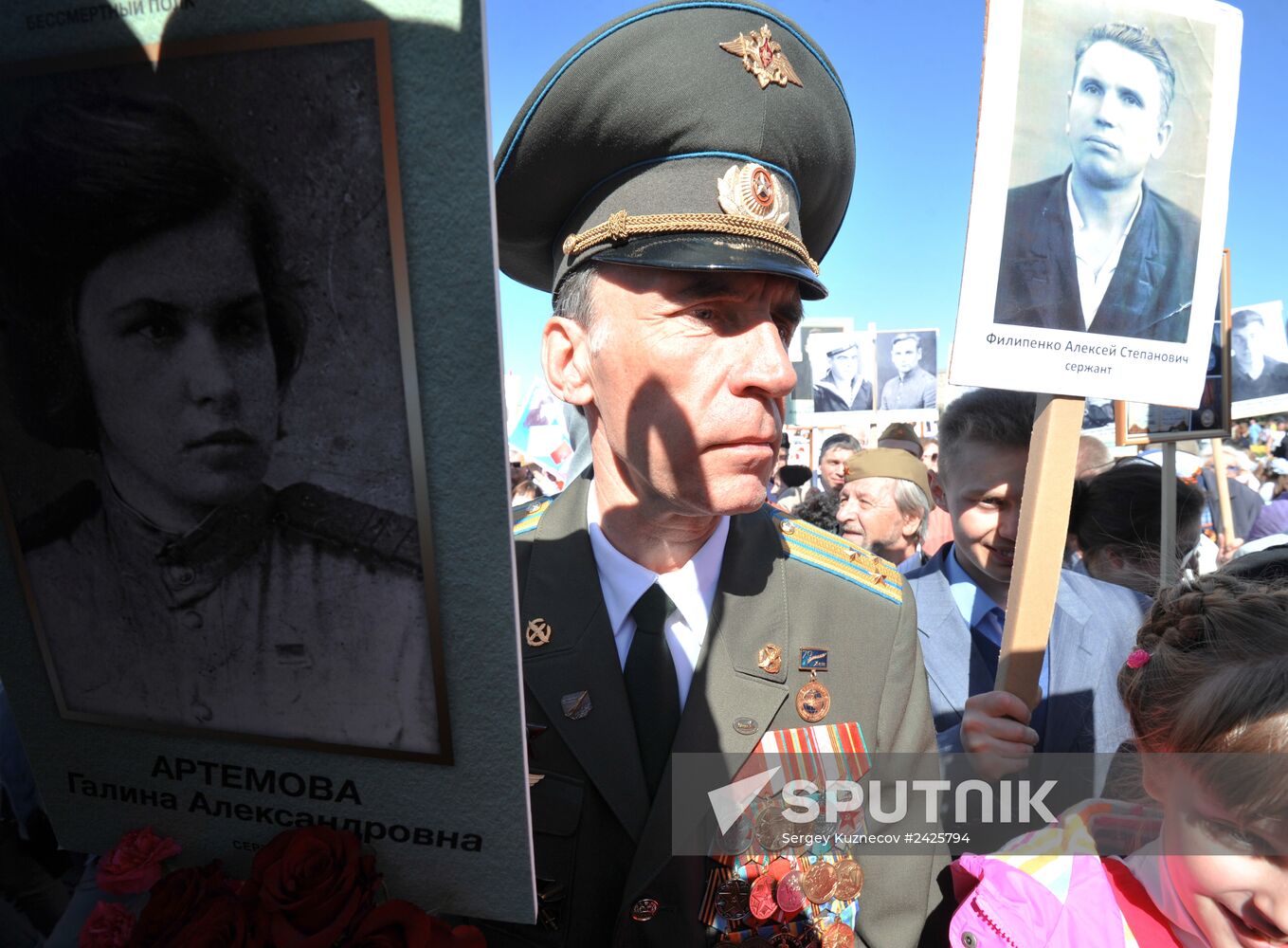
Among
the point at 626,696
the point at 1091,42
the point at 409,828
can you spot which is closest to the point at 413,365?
the point at 409,828

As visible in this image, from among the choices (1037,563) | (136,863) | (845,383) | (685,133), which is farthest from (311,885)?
(845,383)

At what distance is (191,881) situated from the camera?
3.36 feet

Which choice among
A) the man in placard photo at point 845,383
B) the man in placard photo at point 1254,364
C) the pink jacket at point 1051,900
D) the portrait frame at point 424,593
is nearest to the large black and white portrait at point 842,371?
the man in placard photo at point 845,383

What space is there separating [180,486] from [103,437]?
129mm

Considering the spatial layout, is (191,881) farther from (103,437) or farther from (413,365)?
(413,365)

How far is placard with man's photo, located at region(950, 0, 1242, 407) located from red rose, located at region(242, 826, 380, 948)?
1.60 metres

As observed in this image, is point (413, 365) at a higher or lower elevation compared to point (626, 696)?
higher

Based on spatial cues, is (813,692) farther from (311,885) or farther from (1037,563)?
(311,885)

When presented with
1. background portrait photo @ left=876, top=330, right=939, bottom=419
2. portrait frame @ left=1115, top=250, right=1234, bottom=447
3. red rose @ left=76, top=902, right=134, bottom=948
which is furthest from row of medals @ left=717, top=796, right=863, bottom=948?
background portrait photo @ left=876, top=330, right=939, bottom=419

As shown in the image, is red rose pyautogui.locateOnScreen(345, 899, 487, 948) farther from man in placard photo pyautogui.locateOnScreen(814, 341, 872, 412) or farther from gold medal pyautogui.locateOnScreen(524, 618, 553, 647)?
man in placard photo pyautogui.locateOnScreen(814, 341, 872, 412)

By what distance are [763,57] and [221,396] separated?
128 centimetres

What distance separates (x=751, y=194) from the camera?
1626 millimetres

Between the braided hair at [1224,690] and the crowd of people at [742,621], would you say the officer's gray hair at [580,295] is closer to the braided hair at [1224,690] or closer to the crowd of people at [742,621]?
the crowd of people at [742,621]

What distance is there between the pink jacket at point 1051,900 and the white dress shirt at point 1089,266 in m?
1.18
